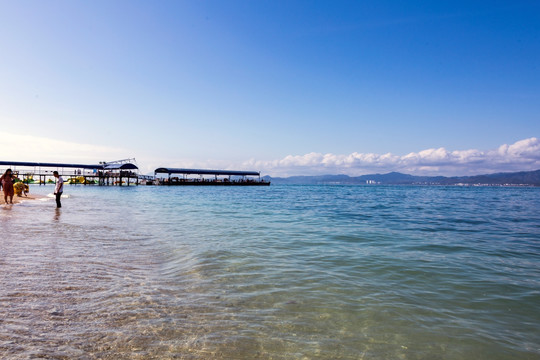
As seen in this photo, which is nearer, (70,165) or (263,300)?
(263,300)

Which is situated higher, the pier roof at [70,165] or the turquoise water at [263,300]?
the pier roof at [70,165]

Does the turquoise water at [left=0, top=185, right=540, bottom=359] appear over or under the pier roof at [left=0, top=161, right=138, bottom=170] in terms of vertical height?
under

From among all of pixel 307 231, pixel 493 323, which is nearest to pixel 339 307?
pixel 493 323

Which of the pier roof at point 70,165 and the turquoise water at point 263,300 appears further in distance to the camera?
the pier roof at point 70,165

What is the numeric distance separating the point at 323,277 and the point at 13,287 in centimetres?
539

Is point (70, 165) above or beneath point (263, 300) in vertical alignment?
above

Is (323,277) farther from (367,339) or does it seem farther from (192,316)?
(192,316)

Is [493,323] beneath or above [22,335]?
beneath

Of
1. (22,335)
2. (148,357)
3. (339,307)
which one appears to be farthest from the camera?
(339,307)

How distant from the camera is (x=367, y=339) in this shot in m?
3.81

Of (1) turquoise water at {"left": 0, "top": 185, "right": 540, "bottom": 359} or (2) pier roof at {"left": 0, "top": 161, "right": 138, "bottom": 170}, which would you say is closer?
(1) turquoise water at {"left": 0, "top": 185, "right": 540, "bottom": 359}

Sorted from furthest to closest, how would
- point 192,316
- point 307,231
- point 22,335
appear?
1. point 307,231
2. point 192,316
3. point 22,335

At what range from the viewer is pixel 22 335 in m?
3.41

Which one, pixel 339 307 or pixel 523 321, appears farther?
pixel 339 307
